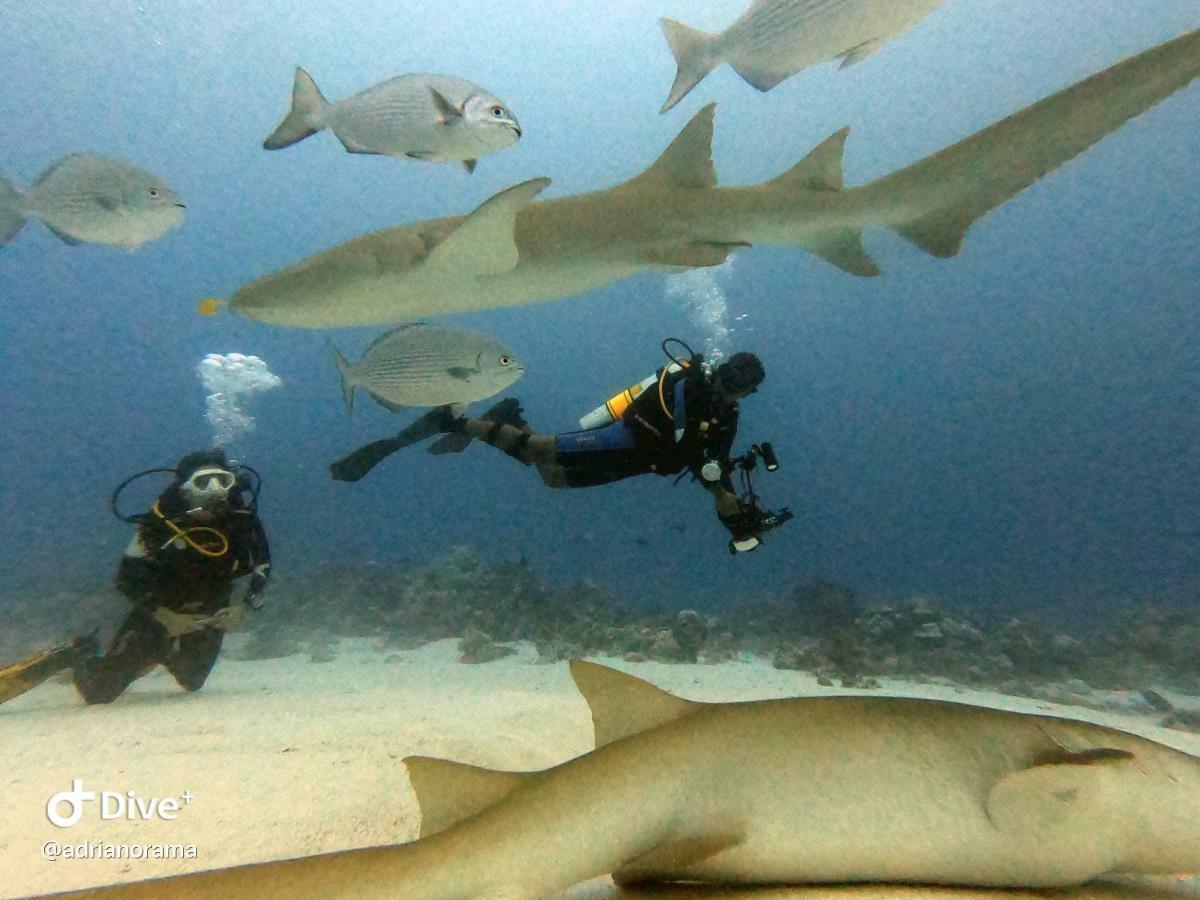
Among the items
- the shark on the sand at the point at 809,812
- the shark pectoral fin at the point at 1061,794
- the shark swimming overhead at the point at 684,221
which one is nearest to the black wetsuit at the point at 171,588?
the shark swimming overhead at the point at 684,221

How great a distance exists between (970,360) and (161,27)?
76790 millimetres

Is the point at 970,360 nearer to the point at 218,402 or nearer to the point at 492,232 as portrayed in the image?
the point at 218,402

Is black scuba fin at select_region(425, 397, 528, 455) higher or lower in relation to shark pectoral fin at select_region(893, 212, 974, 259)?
higher

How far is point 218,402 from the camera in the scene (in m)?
30.6

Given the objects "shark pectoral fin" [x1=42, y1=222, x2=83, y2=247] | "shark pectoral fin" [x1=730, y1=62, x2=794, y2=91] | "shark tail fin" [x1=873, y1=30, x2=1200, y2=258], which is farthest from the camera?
"shark pectoral fin" [x1=42, y1=222, x2=83, y2=247]

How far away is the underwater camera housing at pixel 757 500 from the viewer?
484cm

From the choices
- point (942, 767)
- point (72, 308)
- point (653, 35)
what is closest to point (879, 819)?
point (942, 767)

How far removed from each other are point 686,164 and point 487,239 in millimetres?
1031

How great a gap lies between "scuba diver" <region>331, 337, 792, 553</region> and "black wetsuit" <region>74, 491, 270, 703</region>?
4.50ft

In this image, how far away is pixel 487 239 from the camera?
2.02 m

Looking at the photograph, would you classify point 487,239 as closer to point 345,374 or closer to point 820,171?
point 820,171

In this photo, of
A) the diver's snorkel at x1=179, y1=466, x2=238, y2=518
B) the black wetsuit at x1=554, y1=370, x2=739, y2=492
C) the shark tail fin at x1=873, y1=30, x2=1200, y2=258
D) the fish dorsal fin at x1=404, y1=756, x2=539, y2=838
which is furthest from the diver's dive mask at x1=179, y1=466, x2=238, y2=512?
the shark tail fin at x1=873, y1=30, x2=1200, y2=258

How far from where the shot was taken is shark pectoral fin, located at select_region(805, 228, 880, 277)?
2.53 meters

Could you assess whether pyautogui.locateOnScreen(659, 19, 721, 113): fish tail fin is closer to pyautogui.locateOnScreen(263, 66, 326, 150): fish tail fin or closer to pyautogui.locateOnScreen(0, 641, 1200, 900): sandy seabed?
pyautogui.locateOnScreen(263, 66, 326, 150): fish tail fin
